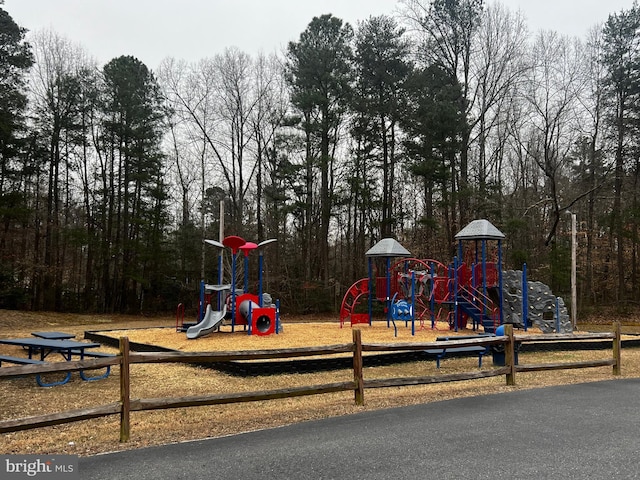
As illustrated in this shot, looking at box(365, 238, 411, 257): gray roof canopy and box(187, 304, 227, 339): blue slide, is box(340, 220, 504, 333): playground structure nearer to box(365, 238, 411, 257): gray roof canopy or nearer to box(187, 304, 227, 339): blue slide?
box(365, 238, 411, 257): gray roof canopy

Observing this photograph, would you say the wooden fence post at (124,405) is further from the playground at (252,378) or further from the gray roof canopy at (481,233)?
the gray roof canopy at (481,233)

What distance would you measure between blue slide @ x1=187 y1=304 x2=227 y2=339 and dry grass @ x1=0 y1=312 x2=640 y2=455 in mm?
202

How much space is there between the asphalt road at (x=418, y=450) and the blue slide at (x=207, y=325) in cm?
726

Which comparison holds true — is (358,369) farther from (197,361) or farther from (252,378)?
(252,378)

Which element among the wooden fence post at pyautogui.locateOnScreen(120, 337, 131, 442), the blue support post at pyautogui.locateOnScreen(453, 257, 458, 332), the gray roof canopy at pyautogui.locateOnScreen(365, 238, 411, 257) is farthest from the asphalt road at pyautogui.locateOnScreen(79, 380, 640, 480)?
the gray roof canopy at pyautogui.locateOnScreen(365, 238, 411, 257)

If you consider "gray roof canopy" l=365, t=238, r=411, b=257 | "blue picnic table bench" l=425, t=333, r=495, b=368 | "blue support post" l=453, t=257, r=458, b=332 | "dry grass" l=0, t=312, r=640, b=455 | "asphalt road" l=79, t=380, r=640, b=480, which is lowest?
"dry grass" l=0, t=312, r=640, b=455

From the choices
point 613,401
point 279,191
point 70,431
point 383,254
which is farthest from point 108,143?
point 613,401

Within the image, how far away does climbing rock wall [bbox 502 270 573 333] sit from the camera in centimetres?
1488

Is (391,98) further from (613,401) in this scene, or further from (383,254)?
(613,401)

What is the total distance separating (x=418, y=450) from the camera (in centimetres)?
445

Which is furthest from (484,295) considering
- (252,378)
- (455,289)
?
(252,378)

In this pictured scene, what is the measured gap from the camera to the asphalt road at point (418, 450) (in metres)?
3.91

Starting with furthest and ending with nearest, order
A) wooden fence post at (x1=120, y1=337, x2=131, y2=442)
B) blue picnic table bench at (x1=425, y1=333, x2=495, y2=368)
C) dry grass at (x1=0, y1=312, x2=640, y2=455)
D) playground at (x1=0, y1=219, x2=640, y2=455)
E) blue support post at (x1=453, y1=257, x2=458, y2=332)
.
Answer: blue support post at (x1=453, y1=257, x2=458, y2=332) → blue picnic table bench at (x1=425, y1=333, x2=495, y2=368) → playground at (x1=0, y1=219, x2=640, y2=455) → dry grass at (x1=0, y1=312, x2=640, y2=455) → wooden fence post at (x1=120, y1=337, x2=131, y2=442)

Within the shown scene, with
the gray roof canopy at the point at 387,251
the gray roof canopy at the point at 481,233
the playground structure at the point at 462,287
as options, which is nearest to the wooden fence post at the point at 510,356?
the playground structure at the point at 462,287
